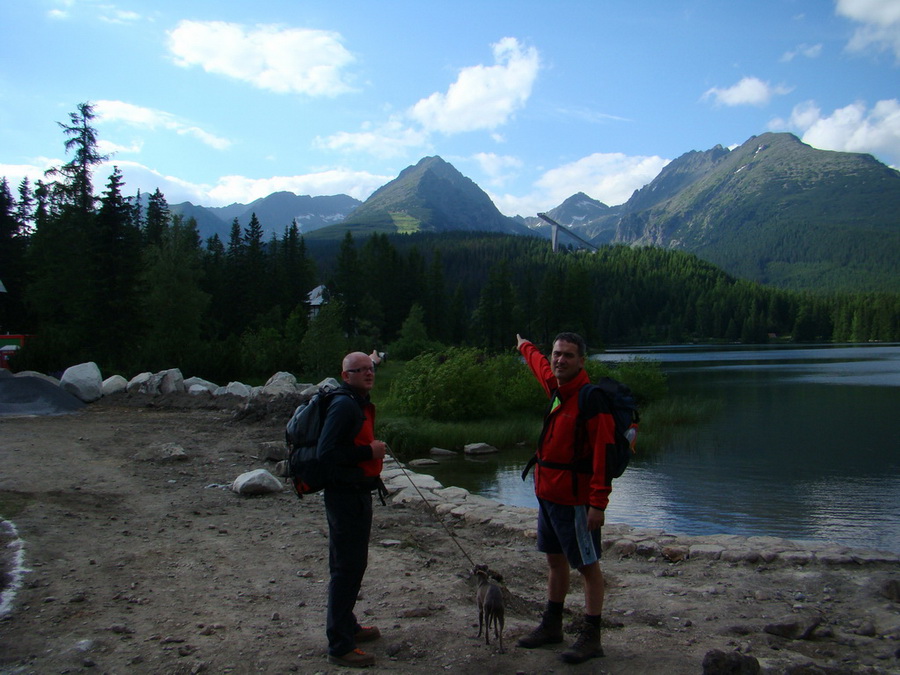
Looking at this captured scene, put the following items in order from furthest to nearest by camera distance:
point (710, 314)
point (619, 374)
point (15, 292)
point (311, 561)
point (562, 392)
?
point (710, 314)
point (15, 292)
point (619, 374)
point (311, 561)
point (562, 392)

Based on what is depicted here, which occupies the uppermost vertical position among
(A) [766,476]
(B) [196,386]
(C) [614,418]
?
(C) [614,418]

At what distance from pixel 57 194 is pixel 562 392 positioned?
44.1 metres

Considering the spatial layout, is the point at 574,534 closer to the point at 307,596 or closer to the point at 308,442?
the point at 308,442

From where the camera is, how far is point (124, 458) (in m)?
12.1

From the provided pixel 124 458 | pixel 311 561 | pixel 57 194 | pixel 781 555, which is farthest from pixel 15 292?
pixel 781 555

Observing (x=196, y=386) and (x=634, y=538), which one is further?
(x=196, y=386)

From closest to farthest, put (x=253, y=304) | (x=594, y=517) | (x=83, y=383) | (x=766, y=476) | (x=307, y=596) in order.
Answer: (x=594, y=517) < (x=307, y=596) < (x=766, y=476) < (x=83, y=383) < (x=253, y=304)

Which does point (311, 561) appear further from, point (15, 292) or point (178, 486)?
point (15, 292)

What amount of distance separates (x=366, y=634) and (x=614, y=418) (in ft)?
7.56

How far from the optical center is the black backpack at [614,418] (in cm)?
424

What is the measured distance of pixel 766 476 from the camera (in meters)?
16.7

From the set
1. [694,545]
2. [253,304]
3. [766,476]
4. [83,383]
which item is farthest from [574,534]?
[253,304]

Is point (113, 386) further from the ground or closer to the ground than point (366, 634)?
closer to the ground

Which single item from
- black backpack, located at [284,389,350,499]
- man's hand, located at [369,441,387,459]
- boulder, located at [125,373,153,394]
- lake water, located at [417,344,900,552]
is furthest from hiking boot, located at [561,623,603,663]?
boulder, located at [125,373,153,394]
